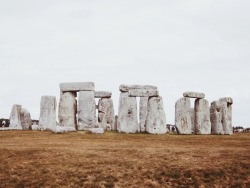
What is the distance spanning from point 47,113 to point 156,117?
6967 millimetres

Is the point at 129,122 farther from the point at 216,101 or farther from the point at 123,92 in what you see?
the point at 216,101

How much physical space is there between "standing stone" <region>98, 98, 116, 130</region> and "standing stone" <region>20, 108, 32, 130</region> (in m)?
5.09

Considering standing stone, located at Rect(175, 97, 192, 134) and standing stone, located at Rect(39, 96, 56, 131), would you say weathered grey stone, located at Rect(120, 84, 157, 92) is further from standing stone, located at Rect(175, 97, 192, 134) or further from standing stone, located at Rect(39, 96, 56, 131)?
standing stone, located at Rect(39, 96, 56, 131)

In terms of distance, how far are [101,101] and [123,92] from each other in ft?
13.7

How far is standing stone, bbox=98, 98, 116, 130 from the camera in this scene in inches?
1091

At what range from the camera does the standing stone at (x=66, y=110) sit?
23.8 metres

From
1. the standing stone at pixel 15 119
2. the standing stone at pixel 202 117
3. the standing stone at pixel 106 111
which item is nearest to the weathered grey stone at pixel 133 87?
the standing stone at pixel 202 117

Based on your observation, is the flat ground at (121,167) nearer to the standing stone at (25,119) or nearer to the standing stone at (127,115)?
the standing stone at (127,115)

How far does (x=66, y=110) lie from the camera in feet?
78.1

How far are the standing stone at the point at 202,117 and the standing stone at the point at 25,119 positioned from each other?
38.5 ft

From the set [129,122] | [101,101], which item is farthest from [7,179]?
[101,101]

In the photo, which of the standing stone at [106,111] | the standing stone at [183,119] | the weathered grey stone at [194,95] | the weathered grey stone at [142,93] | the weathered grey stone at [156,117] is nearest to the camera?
the weathered grey stone at [156,117]

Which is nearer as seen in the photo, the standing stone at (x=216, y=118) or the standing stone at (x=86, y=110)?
the standing stone at (x=86, y=110)

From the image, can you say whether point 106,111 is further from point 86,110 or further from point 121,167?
point 121,167
